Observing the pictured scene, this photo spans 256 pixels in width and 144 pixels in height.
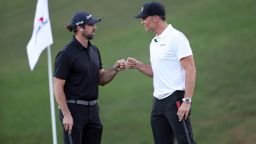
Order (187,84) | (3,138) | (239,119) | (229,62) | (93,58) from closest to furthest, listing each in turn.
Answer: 1. (187,84)
2. (93,58)
3. (239,119)
4. (3,138)
5. (229,62)

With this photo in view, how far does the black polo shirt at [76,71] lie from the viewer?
7363 mm

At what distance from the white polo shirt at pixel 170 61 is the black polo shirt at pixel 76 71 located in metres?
0.70

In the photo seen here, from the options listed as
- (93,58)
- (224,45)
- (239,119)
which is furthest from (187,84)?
(224,45)

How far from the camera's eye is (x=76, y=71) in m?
7.43

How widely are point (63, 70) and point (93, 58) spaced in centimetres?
39

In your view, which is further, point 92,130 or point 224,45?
point 224,45

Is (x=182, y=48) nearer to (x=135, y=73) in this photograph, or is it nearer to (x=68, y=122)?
(x=68, y=122)

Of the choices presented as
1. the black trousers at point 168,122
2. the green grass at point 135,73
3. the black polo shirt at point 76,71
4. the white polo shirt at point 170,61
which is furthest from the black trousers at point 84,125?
the green grass at point 135,73

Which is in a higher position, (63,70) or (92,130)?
(63,70)

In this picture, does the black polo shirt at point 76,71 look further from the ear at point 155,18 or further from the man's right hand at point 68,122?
the ear at point 155,18

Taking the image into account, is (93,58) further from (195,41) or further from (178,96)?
(195,41)

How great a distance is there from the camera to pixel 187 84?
276 inches

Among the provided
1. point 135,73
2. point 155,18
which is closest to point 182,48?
point 155,18

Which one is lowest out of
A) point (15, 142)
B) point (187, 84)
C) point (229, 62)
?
point (15, 142)
